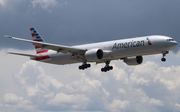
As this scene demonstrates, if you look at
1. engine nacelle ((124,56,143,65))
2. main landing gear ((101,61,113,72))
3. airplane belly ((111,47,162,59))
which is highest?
engine nacelle ((124,56,143,65))

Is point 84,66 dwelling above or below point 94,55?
above

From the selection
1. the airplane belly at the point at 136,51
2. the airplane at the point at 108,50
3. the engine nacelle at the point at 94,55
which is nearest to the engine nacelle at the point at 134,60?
the airplane at the point at 108,50

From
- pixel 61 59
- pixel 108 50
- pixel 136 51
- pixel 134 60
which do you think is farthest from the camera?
pixel 134 60

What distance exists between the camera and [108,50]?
→ 88.9 m

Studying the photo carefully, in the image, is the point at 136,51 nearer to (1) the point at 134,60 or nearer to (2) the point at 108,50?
(2) the point at 108,50

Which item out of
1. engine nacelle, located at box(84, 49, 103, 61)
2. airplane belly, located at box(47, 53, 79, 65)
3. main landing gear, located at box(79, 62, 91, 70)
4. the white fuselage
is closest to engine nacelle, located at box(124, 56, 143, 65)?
the white fuselage

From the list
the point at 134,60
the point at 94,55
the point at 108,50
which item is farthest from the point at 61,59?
the point at 134,60

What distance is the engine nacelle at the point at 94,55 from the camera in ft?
286

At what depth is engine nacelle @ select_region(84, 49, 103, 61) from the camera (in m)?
87.1

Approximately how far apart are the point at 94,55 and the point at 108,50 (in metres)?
3.39

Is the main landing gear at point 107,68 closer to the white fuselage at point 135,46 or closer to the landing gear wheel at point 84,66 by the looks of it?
the landing gear wheel at point 84,66

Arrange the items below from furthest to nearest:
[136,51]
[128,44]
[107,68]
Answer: [107,68] → [128,44] → [136,51]

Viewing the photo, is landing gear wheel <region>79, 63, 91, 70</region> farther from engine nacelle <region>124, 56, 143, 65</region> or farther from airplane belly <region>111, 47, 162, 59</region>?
engine nacelle <region>124, 56, 143, 65</region>

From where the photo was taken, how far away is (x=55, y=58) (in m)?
96.3
